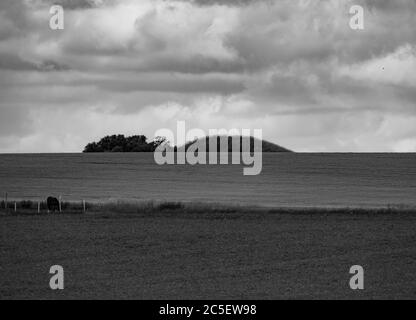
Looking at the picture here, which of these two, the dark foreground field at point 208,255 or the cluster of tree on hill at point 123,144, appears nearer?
the dark foreground field at point 208,255

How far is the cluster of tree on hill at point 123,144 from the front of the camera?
134875mm

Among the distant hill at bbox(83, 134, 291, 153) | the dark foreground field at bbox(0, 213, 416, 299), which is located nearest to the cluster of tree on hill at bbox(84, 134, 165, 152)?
the distant hill at bbox(83, 134, 291, 153)

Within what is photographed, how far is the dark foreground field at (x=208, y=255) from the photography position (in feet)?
72.1

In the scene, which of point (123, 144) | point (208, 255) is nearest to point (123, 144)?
point (123, 144)

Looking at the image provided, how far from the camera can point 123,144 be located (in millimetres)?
136375

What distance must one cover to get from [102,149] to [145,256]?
10866cm

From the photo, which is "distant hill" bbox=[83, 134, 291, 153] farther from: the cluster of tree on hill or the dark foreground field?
the dark foreground field

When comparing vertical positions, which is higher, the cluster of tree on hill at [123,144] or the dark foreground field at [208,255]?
the cluster of tree on hill at [123,144]

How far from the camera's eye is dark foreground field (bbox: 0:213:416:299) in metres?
22.0

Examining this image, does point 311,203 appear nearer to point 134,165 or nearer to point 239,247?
point 239,247

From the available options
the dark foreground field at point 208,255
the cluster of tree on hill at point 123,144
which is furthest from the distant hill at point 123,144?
the dark foreground field at point 208,255

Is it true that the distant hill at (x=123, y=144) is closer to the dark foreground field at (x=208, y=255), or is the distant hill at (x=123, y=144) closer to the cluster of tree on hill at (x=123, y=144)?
the cluster of tree on hill at (x=123, y=144)

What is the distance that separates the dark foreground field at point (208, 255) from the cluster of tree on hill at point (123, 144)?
90917 mm

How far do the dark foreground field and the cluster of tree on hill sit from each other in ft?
298
